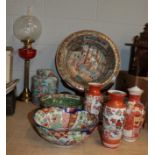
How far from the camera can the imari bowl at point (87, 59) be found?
1.07 metres

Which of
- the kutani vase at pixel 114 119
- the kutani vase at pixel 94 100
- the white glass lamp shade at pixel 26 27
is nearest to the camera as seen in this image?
the kutani vase at pixel 114 119

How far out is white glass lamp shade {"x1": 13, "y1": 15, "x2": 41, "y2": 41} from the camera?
1.06 meters

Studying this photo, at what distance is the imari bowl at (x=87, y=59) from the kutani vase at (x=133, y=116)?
27 centimetres

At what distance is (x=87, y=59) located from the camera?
112cm

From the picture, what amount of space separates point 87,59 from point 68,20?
0.22 meters

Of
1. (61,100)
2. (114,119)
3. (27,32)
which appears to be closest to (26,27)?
(27,32)

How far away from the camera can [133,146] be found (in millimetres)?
777

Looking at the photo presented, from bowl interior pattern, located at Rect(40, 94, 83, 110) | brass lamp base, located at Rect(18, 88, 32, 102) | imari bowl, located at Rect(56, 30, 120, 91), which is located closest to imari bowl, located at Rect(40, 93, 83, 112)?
bowl interior pattern, located at Rect(40, 94, 83, 110)

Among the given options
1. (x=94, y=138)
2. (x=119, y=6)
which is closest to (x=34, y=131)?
(x=94, y=138)

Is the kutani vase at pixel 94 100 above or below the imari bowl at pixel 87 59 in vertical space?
below

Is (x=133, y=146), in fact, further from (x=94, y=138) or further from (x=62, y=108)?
(x=62, y=108)

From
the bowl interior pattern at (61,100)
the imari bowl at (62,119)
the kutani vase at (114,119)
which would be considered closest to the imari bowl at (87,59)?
the bowl interior pattern at (61,100)

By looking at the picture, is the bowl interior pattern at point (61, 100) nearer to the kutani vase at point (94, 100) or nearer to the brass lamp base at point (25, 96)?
the kutani vase at point (94, 100)
